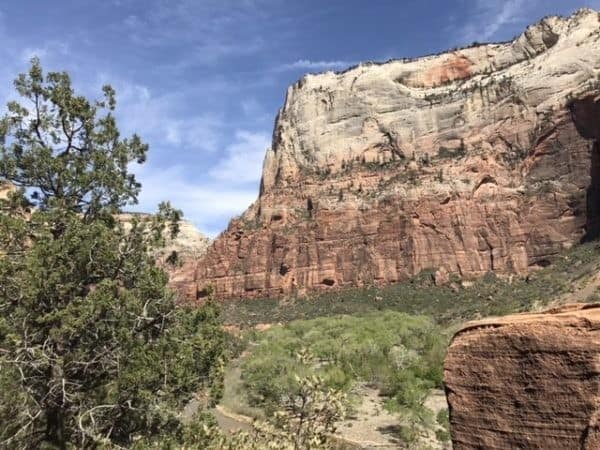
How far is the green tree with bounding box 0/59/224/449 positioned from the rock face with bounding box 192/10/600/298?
6865 cm

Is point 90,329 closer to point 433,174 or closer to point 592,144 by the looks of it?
point 592,144

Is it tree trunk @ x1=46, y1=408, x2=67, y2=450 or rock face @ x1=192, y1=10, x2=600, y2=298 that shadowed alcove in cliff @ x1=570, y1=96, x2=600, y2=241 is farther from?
tree trunk @ x1=46, y1=408, x2=67, y2=450

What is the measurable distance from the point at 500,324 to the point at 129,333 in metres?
4.97

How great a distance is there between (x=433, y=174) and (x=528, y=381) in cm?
7693

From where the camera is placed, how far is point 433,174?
265 feet

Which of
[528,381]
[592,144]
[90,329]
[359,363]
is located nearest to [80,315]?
[90,329]

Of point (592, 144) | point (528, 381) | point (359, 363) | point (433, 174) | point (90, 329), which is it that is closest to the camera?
point (528, 381)

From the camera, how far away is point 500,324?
6.82 metres

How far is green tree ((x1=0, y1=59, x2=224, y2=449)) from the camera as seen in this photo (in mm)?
7492

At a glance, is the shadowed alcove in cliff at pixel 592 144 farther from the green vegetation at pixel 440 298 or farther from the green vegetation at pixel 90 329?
the green vegetation at pixel 90 329

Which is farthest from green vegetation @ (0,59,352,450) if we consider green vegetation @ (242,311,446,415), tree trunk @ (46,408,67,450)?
green vegetation @ (242,311,446,415)

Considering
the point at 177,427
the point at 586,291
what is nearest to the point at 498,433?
the point at 177,427

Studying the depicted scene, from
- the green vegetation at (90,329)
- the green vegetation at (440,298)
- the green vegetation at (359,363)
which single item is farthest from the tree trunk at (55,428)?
the green vegetation at (440,298)

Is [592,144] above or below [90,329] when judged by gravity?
above
